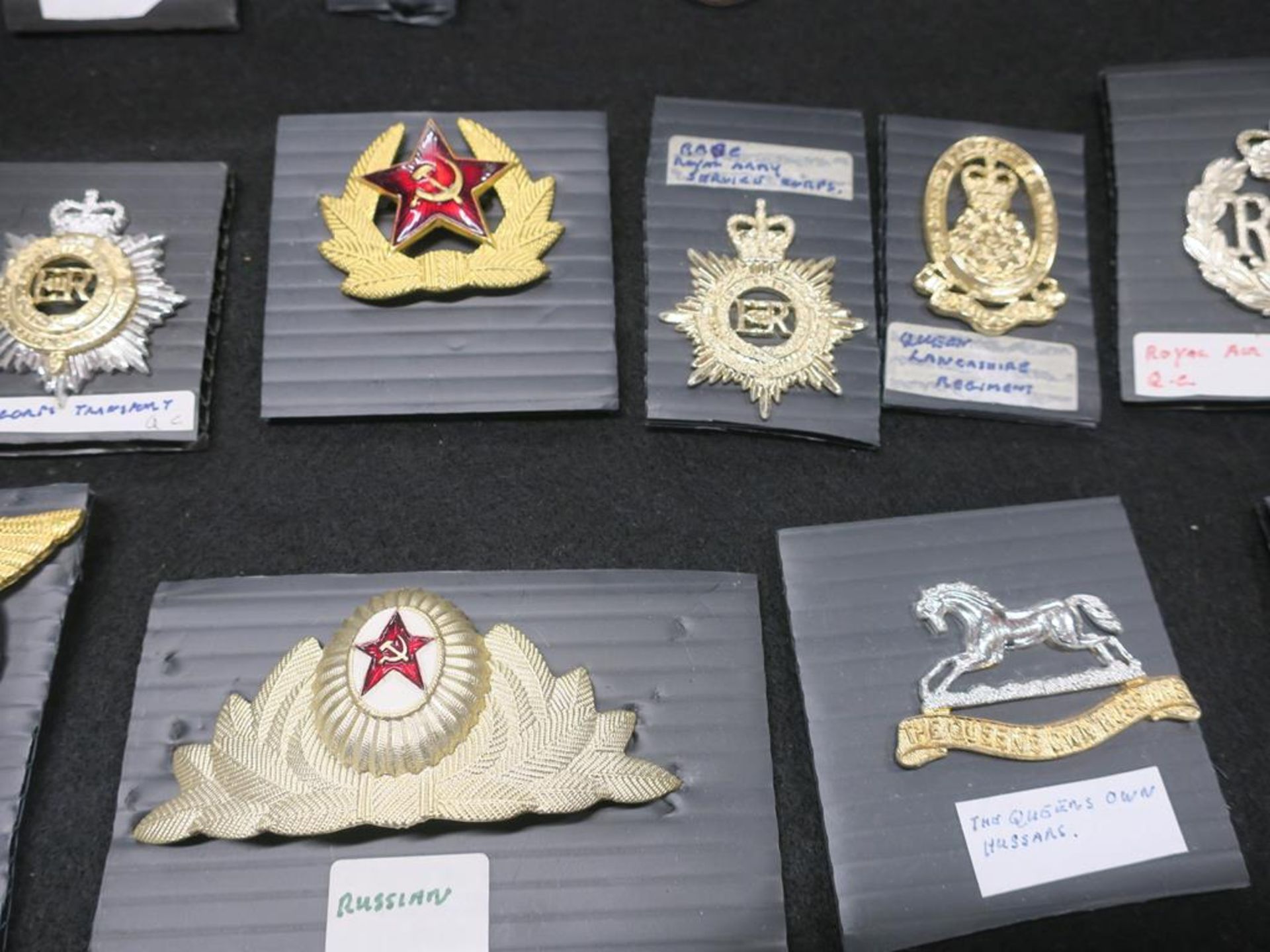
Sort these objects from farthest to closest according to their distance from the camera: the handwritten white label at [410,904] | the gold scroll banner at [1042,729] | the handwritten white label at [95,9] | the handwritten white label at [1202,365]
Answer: the handwritten white label at [95,9] → the handwritten white label at [1202,365] → the gold scroll banner at [1042,729] → the handwritten white label at [410,904]

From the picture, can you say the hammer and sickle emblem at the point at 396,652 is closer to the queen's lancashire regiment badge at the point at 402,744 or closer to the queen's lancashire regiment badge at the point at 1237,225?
the queen's lancashire regiment badge at the point at 402,744

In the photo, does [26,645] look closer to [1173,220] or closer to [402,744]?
[402,744]

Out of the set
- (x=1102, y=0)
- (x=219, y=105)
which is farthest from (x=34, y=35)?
(x=1102, y=0)

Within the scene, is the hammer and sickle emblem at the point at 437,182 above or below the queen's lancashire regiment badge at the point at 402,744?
above

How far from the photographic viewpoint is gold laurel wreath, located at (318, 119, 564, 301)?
1294 millimetres

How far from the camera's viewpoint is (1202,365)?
53.4 inches

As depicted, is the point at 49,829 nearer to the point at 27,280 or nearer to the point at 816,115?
the point at 27,280

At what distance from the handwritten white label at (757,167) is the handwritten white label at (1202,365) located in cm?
47

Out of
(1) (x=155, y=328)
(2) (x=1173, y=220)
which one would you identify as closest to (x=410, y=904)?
(1) (x=155, y=328)

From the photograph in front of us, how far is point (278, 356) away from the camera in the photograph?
1275mm

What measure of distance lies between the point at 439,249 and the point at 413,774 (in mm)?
703

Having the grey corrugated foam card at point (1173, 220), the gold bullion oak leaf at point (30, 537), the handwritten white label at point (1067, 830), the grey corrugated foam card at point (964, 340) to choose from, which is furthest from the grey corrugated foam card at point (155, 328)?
the grey corrugated foam card at point (1173, 220)

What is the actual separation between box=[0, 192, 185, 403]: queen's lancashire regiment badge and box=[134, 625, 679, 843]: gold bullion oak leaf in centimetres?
50

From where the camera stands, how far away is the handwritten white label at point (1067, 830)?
103 centimetres
